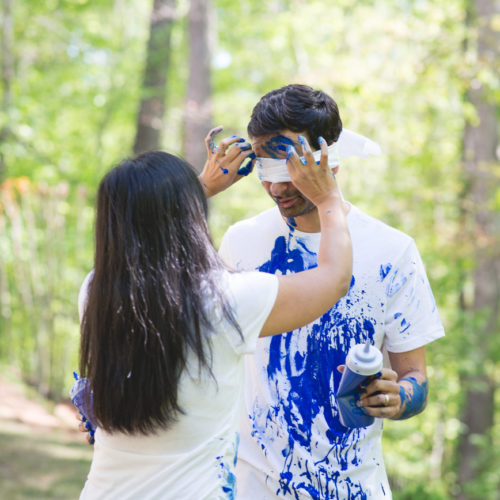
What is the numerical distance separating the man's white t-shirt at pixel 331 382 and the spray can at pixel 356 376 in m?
0.37

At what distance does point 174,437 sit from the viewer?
6.05 ft

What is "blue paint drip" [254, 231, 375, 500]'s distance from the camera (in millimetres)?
2365

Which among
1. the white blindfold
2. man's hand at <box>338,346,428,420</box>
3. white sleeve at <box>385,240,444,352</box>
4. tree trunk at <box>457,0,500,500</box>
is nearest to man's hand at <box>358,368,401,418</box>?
man's hand at <box>338,346,428,420</box>

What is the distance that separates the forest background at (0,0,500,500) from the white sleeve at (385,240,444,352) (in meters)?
3.90

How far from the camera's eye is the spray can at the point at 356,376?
6.17ft

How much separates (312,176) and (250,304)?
52 cm

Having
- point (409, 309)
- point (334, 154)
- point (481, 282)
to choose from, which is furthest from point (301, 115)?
point (481, 282)

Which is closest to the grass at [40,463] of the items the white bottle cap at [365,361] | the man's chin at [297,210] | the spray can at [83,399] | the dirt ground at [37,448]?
the dirt ground at [37,448]

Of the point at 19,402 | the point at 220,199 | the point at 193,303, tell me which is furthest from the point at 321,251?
the point at 220,199

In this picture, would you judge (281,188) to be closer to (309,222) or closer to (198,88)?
(309,222)

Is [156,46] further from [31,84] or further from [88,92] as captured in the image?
[31,84]

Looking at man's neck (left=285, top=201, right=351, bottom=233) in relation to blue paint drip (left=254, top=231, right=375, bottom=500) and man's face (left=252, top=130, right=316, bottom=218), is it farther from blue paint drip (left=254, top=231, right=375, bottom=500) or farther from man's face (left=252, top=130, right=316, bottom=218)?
blue paint drip (left=254, top=231, right=375, bottom=500)

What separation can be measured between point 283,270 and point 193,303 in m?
0.88

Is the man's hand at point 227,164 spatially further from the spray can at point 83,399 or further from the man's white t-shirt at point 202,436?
the spray can at point 83,399
